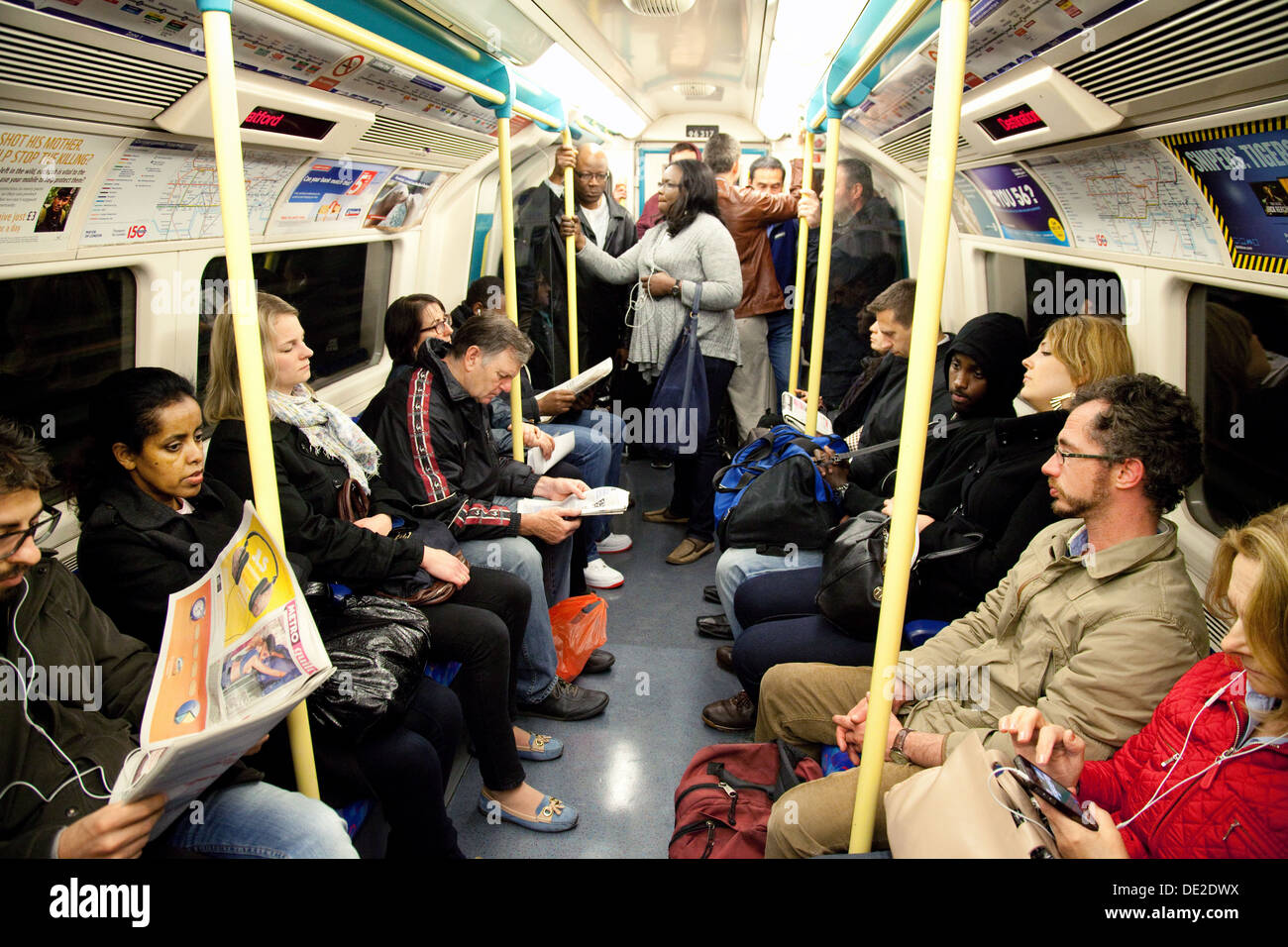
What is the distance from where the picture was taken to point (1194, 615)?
5.76 feet

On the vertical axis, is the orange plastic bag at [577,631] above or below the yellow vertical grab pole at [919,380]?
below

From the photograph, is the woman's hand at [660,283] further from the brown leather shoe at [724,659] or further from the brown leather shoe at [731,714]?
the brown leather shoe at [731,714]

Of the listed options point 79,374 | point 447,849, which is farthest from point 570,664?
point 79,374

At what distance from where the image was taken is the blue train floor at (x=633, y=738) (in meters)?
2.66

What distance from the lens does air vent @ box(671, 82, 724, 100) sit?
25.0 feet

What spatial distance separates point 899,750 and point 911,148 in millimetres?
3692

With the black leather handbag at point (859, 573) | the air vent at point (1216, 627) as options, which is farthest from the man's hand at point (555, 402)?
the air vent at point (1216, 627)

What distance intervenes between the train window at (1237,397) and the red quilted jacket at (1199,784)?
1146 mm

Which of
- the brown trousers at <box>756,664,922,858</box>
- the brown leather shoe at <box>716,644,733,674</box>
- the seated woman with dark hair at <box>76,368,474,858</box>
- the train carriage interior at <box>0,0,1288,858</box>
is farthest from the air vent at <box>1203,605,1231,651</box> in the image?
the seated woman with dark hair at <box>76,368,474,858</box>

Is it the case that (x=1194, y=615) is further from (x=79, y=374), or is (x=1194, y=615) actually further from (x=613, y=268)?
(x=613, y=268)

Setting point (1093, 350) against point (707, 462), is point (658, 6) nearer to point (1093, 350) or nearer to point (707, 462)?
point (707, 462)

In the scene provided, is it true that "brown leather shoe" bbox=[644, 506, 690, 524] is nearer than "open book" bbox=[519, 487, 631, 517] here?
No

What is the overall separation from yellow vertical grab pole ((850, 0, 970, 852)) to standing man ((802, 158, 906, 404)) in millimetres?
3816

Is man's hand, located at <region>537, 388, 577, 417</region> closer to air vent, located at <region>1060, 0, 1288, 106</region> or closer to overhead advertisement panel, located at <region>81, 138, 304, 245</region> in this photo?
overhead advertisement panel, located at <region>81, 138, 304, 245</region>
